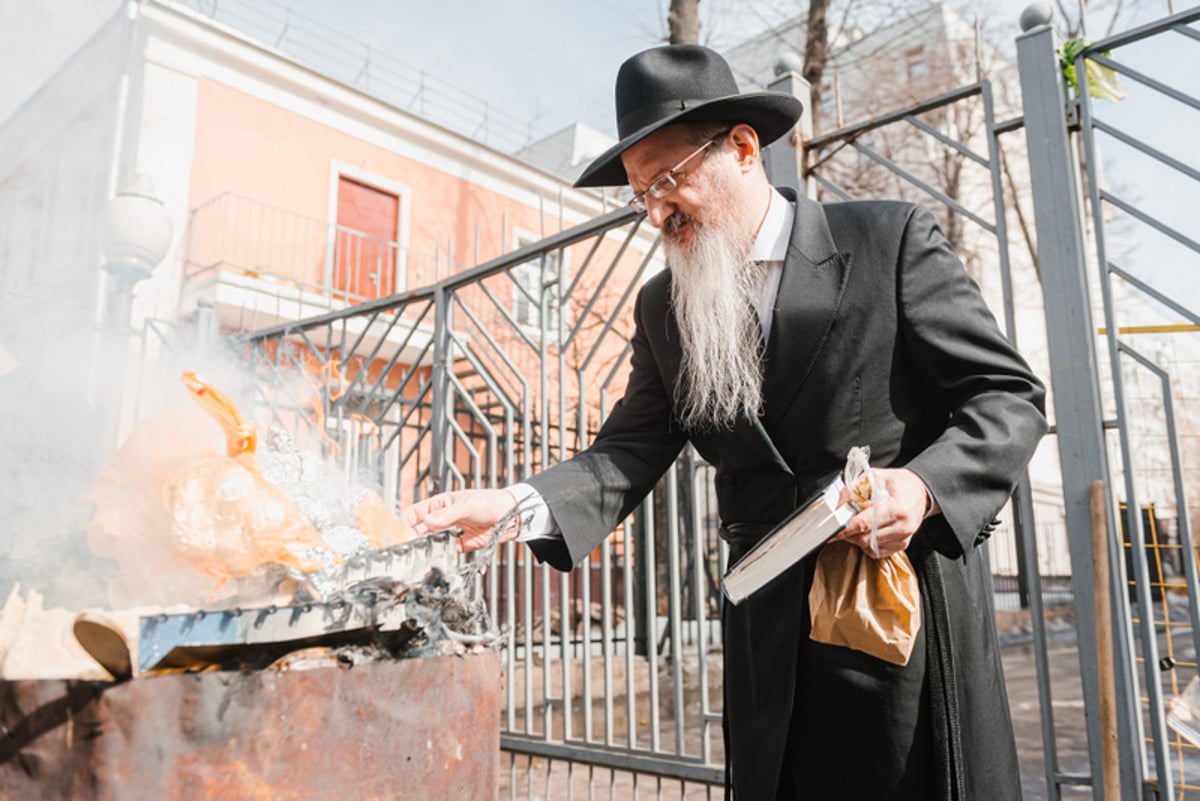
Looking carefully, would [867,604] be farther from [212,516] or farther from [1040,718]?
[1040,718]

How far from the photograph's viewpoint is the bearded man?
1.63 m

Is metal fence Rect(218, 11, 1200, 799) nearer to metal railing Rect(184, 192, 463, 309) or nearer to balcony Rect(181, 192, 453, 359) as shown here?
balcony Rect(181, 192, 453, 359)

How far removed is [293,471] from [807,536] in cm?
197

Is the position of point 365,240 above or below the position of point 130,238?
above

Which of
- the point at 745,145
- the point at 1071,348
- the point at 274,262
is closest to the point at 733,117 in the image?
the point at 745,145

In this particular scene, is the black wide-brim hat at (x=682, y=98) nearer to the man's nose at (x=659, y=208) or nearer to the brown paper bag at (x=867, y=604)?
the man's nose at (x=659, y=208)

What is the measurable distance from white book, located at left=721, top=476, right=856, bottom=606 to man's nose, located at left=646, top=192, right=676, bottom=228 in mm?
808

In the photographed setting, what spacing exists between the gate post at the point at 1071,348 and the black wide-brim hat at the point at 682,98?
1.16m

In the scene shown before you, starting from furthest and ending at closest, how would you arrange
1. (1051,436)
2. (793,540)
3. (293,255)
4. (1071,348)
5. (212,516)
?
(293,255), (1051,436), (1071,348), (212,516), (793,540)

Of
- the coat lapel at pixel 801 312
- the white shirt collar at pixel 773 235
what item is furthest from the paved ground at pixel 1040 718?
the white shirt collar at pixel 773 235

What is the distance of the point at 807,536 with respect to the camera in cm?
148

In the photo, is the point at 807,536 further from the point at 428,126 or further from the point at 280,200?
the point at 428,126

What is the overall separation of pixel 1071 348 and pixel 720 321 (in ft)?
4.39

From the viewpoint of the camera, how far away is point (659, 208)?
79.4 inches
